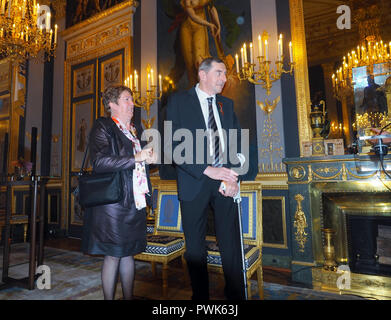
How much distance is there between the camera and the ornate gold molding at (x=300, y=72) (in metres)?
3.52

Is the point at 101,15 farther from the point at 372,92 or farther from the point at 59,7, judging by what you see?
the point at 372,92

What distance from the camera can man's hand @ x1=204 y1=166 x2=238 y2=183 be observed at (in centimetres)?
167

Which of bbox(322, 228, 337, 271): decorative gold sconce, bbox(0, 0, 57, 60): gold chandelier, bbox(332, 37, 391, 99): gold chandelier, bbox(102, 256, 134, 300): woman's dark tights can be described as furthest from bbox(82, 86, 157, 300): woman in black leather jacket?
bbox(332, 37, 391, 99): gold chandelier

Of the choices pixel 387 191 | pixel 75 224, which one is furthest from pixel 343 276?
pixel 75 224

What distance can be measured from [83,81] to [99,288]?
4.90 meters

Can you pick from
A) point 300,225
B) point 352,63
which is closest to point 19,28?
point 300,225

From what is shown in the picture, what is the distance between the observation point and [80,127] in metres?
6.09

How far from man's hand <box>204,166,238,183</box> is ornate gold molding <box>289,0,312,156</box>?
2.19 metres

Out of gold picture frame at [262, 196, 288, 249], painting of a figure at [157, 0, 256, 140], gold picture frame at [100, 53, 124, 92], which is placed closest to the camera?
gold picture frame at [262, 196, 288, 249]

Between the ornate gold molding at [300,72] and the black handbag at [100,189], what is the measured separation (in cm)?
262

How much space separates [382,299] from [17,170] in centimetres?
408

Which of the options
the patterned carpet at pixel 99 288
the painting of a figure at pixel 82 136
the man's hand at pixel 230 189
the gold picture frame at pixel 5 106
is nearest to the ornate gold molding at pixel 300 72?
the patterned carpet at pixel 99 288

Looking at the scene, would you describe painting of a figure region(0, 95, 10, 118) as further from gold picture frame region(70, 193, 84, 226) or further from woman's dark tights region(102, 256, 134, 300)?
woman's dark tights region(102, 256, 134, 300)

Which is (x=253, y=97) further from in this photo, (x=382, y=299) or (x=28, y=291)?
(x=28, y=291)
